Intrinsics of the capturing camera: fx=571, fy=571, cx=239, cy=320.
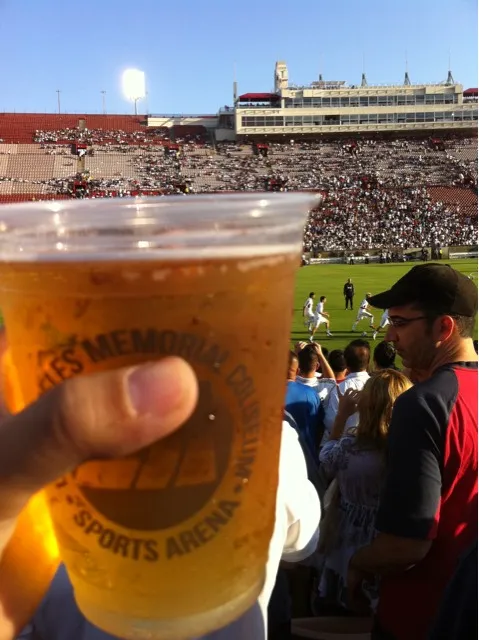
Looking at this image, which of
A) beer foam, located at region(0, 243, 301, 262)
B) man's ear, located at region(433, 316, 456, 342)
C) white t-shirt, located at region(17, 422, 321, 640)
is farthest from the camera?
man's ear, located at region(433, 316, 456, 342)

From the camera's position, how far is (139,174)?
49656 millimetres

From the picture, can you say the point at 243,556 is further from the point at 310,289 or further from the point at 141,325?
the point at 310,289

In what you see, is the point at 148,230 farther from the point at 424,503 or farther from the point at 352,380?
the point at 352,380

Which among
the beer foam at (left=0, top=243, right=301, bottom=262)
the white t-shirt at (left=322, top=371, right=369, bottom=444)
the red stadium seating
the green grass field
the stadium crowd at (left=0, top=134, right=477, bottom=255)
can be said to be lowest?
the green grass field

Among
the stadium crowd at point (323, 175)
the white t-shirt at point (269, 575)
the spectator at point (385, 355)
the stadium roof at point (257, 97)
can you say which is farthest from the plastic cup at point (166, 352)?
the stadium roof at point (257, 97)

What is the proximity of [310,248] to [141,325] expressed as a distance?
3789 cm

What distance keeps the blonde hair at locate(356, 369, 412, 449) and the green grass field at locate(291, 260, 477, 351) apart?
508cm

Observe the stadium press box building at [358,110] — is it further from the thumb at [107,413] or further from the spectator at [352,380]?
the thumb at [107,413]

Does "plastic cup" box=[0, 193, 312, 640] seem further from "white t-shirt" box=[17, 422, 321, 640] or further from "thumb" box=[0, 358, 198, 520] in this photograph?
"white t-shirt" box=[17, 422, 321, 640]

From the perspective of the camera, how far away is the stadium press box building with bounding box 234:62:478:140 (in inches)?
2261

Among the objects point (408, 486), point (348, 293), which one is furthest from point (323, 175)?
point (408, 486)

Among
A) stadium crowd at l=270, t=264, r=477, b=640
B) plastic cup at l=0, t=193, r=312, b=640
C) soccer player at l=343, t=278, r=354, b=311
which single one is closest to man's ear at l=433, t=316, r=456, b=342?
stadium crowd at l=270, t=264, r=477, b=640

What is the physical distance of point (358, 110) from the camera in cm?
5850

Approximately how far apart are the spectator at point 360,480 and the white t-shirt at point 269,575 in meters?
0.77
